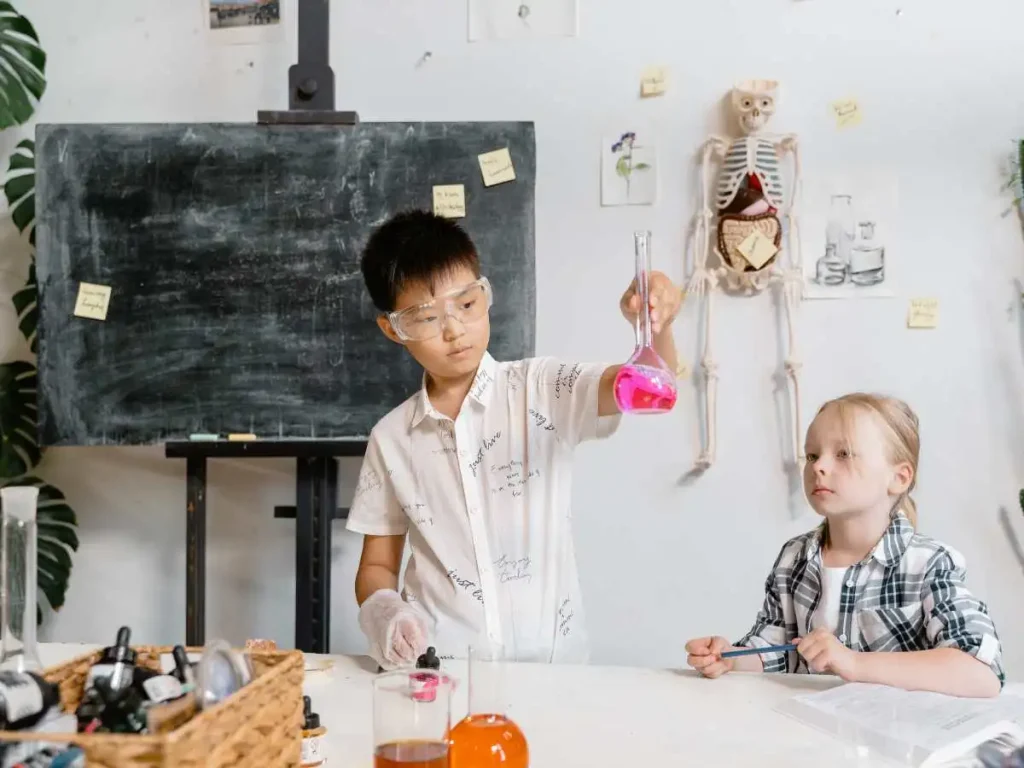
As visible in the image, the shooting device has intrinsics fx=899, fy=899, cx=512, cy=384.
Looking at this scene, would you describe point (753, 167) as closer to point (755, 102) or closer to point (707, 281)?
point (755, 102)

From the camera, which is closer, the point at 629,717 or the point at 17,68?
the point at 629,717

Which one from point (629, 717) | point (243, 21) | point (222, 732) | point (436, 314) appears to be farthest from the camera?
point (243, 21)

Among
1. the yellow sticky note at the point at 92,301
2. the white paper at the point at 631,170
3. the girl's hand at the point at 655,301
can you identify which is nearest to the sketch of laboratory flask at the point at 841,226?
the white paper at the point at 631,170

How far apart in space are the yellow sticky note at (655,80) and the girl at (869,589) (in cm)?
123

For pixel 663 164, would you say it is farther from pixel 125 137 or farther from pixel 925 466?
pixel 125 137

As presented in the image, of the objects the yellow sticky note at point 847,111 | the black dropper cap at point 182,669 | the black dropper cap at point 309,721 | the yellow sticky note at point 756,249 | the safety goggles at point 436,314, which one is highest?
the yellow sticky note at point 847,111

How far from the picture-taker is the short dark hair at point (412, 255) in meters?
1.46

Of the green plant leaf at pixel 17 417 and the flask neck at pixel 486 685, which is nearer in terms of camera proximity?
the flask neck at pixel 486 685

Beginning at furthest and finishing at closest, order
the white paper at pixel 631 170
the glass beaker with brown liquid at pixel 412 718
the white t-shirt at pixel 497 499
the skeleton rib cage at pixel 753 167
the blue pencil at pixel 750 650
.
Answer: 1. the white paper at pixel 631 170
2. the skeleton rib cage at pixel 753 167
3. the white t-shirt at pixel 497 499
4. the blue pencil at pixel 750 650
5. the glass beaker with brown liquid at pixel 412 718

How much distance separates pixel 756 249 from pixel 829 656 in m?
1.35

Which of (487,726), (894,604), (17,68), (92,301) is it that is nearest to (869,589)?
(894,604)

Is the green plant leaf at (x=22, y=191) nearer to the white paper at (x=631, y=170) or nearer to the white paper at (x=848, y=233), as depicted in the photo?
the white paper at (x=631, y=170)

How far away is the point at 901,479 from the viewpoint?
4.42 feet

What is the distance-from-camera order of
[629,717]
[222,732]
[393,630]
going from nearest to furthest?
[222,732]
[629,717]
[393,630]
